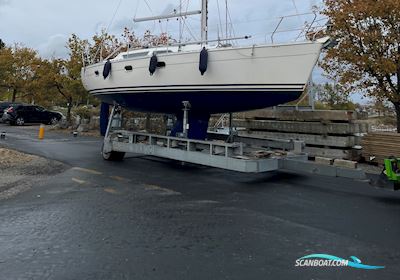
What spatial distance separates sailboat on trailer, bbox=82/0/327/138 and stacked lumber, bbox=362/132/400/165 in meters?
4.09

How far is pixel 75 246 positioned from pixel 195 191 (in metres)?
3.21

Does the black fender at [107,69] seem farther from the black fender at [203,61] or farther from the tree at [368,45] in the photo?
the tree at [368,45]

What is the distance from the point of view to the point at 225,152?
7.82 m

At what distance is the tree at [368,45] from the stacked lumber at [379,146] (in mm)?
1752

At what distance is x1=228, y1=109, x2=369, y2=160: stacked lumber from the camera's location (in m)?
11.3

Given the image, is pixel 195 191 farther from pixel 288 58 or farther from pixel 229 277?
pixel 229 277

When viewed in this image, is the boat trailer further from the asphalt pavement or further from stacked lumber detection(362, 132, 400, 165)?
stacked lumber detection(362, 132, 400, 165)

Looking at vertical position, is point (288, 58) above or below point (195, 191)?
above

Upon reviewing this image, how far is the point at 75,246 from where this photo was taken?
14.7 ft

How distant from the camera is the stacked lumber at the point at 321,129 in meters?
11.3

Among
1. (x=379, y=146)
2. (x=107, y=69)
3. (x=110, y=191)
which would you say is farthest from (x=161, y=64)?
(x=379, y=146)

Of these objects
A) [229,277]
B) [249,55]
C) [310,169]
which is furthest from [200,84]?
[229,277]

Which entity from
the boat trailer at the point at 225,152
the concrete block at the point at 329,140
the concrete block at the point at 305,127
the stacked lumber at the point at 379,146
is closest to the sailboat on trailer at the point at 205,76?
the boat trailer at the point at 225,152

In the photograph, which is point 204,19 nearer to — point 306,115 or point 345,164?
point 306,115
